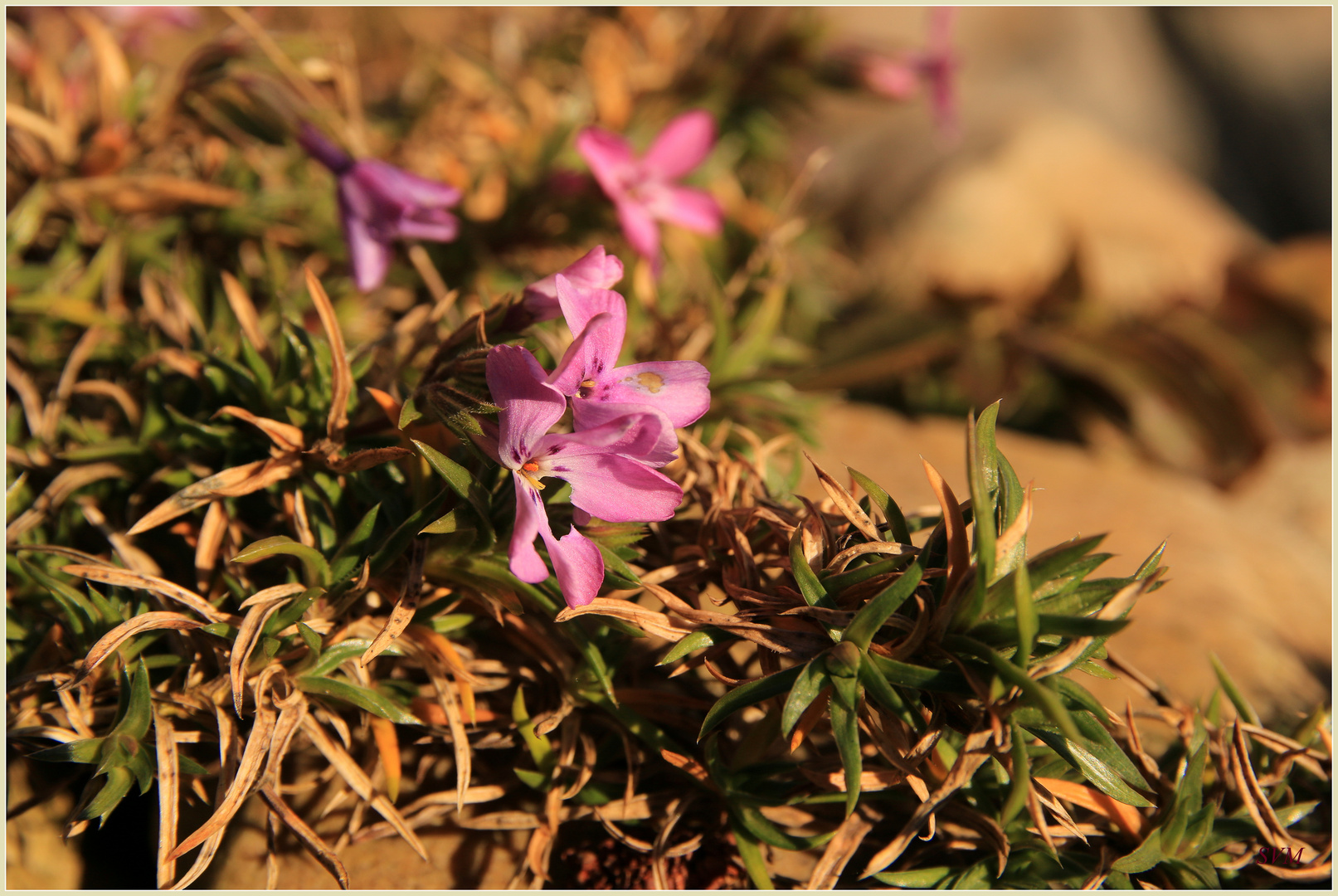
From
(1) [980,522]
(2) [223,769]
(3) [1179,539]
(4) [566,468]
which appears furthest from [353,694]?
(3) [1179,539]

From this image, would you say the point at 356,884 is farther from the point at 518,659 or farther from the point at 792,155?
the point at 792,155

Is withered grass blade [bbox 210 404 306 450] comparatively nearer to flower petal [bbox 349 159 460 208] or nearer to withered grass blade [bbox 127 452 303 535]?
withered grass blade [bbox 127 452 303 535]

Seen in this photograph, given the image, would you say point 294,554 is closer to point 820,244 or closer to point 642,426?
point 642,426

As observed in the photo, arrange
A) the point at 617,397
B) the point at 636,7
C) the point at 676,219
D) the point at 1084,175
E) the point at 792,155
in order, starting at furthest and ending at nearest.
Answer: the point at 1084,175 → the point at 792,155 → the point at 636,7 → the point at 676,219 → the point at 617,397

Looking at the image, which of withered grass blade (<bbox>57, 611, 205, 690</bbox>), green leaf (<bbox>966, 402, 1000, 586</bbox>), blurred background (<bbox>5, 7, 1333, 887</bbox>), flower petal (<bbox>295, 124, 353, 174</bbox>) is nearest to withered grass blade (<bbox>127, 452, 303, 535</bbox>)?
withered grass blade (<bbox>57, 611, 205, 690</bbox>)

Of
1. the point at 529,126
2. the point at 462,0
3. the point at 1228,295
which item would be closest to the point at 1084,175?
the point at 1228,295

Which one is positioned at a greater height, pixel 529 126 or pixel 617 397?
pixel 617 397
